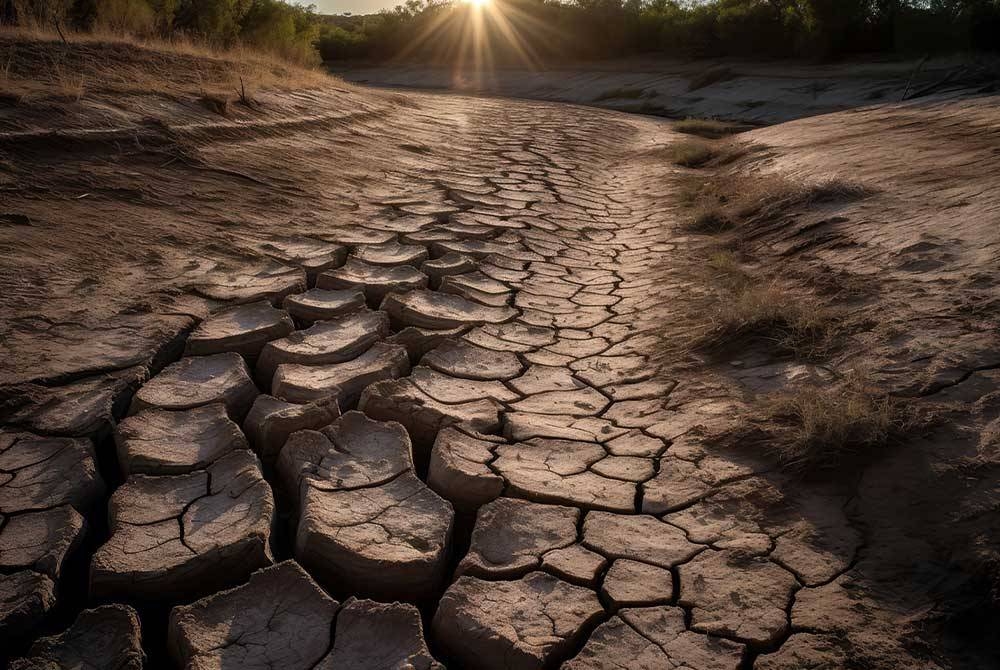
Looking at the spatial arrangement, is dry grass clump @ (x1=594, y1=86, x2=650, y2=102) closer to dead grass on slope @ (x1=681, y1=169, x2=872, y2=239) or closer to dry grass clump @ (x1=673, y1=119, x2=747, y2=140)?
dry grass clump @ (x1=673, y1=119, x2=747, y2=140)

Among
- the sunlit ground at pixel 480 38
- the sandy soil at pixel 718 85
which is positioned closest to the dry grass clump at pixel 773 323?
the sandy soil at pixel 718 85

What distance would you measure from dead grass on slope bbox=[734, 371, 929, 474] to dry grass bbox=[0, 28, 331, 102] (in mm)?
4221

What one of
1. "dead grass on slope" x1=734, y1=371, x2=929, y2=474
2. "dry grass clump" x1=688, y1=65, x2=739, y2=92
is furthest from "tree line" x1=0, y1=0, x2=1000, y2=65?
"dead grass on slope" x1=734, y1=371, x2=929, y2=474

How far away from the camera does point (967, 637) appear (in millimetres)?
1299

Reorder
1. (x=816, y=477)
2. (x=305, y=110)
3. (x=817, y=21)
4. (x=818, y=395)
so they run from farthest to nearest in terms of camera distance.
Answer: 1. (x=817, y=21)
2. (x=305, y=110)
3. (x=818, y=395)
4. (x=816, y=477)

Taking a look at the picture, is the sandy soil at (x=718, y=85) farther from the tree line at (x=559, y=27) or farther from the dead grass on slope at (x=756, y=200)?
the dead grass on slope at (x=756, y=200)

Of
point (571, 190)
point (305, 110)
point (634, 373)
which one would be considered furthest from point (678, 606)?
point (305, 110)

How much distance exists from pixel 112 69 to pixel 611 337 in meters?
4.24

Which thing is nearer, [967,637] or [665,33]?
[967,637]

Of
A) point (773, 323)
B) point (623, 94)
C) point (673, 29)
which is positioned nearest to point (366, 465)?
point (773, 323)

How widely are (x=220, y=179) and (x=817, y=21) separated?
47.1ft

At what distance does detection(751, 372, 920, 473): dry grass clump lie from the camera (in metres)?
1.79

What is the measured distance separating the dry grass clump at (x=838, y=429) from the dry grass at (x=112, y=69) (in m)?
4.24

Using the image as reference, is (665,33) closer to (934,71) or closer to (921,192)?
(934,71)
